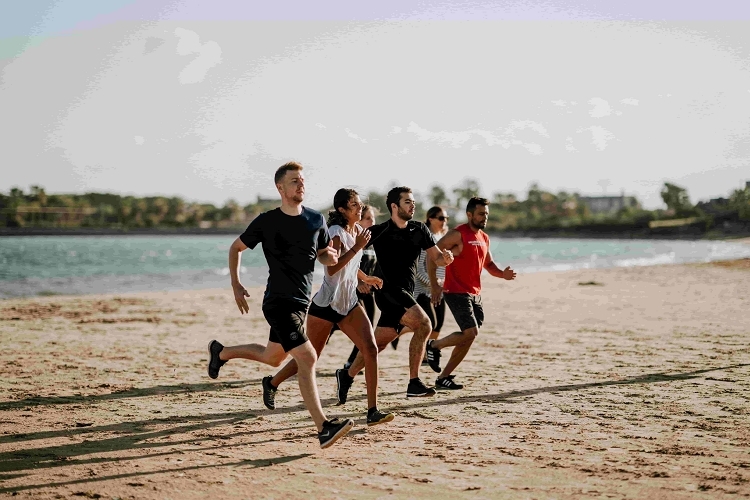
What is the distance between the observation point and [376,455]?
573cm

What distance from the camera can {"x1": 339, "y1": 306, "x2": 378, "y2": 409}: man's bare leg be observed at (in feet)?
21.6

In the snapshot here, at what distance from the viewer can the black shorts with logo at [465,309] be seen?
8.41 m

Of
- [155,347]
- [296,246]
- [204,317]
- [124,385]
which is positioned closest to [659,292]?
[204,317]

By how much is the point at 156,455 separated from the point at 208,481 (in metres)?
0.86

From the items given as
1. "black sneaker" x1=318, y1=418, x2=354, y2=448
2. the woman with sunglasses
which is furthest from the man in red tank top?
"black sneaker" x1=318, y1=418, x2=354, y2=448

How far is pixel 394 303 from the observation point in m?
7.69

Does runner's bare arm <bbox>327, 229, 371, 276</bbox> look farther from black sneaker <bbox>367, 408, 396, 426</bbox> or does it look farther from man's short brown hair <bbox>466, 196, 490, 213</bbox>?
man's short brown hair <bbox>466, 196, 490, 213</bbox>

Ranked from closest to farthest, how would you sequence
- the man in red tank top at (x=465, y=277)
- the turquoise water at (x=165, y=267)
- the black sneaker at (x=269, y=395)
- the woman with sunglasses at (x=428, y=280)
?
the black sneaker at (x=269, y=395), the man in red tank top at (x=465, y=277), the woman with sunglasses at (x=428, y=280), the turquoise water at (x=165, y=267)

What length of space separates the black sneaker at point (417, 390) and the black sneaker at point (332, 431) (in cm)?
230

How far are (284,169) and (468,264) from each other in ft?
10.2

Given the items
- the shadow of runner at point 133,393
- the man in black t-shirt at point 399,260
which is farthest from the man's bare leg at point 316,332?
the shadow of runner at point 133,393

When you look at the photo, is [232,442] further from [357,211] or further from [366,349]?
[357,211]

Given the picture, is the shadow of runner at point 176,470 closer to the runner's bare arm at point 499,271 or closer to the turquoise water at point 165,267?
the runner's bare arm at point 499,271

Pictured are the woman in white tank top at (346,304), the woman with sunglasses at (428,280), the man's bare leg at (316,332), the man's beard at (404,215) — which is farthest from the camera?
the woman with sunglasses at (428,280)
